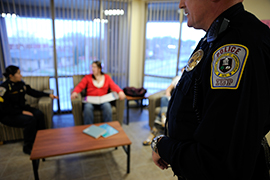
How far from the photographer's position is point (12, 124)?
235cm

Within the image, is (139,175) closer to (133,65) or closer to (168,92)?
(168,92)

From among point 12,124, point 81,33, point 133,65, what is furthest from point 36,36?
point 133,65

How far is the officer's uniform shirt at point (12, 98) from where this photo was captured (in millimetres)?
2316

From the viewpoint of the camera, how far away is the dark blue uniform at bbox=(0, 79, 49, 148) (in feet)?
A: 7.65

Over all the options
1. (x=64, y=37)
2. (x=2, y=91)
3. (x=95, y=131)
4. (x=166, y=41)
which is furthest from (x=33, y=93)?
(x=166, y=41)

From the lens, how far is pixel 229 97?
47cm

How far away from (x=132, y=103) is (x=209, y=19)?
3717mm

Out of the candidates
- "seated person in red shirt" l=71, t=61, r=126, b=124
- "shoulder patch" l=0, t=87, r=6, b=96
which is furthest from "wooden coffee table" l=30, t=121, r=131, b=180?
"seated person in red shirt" l=71, t=61, r=126, b=124

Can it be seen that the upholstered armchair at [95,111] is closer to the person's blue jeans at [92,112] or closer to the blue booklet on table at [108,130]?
the person's blue jeans at [92,112]

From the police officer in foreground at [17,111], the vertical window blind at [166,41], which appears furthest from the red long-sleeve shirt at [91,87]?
the vertical window blind at [166,41]

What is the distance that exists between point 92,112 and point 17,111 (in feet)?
3.21

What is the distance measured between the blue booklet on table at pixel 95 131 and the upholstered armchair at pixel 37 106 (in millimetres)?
880

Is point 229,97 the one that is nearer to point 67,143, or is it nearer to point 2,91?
point 67,143

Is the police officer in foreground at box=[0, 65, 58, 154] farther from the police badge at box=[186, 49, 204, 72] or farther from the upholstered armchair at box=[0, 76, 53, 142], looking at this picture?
the police badge at box=[186, 49, 204, 72]
